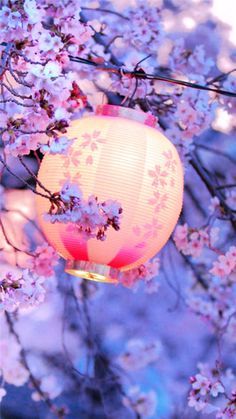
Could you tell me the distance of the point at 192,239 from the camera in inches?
138

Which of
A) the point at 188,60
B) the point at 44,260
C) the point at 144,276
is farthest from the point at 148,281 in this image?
the point at 188,60

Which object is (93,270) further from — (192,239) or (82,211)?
(192,239)

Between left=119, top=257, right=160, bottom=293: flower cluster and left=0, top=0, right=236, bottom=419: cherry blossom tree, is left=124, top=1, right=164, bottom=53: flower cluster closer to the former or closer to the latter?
left=0, top=0, right=236, bottom=419: cherry blossom tree

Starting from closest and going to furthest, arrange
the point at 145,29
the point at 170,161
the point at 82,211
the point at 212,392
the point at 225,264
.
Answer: the point at 82,211 < the point at 170,161 < the point at 212,392 < the point at 225,264 < the point at 145,29

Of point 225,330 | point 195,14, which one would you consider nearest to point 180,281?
point 225,330

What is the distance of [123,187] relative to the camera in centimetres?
218

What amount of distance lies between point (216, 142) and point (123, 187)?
1.60 meters

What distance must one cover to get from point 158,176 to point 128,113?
0.23m

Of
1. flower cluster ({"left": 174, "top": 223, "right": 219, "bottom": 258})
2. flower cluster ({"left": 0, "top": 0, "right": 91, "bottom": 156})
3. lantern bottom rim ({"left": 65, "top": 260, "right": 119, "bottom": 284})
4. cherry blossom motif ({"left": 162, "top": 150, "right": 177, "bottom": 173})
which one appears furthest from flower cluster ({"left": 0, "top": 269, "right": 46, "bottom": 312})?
flower cluster ({"left": 174, "top": 223, "right": 219, "bottom": 258})

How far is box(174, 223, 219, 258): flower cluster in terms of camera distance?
11.4ft

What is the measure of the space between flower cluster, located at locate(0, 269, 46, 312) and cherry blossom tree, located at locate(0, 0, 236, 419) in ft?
3.12

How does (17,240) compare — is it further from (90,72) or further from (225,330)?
(225,330)

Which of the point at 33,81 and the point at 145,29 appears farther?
the point at 145,29

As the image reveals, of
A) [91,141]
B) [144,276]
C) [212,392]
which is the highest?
[91,141]
